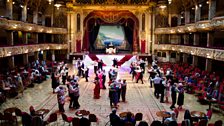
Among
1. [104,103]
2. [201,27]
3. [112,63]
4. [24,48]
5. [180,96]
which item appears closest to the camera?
[180,96]

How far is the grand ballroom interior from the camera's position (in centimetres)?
1297

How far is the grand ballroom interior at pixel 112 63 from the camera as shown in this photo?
42.5 ft

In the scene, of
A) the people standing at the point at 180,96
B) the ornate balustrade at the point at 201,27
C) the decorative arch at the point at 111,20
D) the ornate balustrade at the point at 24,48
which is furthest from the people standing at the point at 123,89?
the decorative arch at the point at 111,20

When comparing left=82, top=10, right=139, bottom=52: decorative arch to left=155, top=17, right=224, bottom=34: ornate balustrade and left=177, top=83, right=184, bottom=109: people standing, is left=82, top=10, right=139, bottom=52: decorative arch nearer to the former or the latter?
left=155, top=17, right=224, bottom=34: ornate balustrade

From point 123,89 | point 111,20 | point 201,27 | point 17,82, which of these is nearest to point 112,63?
point 111,20

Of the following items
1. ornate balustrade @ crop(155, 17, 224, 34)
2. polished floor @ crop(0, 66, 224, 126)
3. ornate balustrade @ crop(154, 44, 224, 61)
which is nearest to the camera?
polished floor @ crop(0, 66, 224, 126)

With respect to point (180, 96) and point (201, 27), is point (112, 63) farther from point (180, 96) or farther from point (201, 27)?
point (180, 96)

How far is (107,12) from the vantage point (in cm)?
3688

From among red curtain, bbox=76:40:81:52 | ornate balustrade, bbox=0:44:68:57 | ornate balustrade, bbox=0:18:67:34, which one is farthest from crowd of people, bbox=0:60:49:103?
red curtain, bbox=76:40:81:52

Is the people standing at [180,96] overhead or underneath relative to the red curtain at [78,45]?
underneath

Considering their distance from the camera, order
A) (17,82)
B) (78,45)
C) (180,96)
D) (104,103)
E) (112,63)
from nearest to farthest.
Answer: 1. (180,96)
2. (104,103)
3. (17,82)
4. (112,63)
5. (78,45)

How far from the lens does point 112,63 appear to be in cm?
3228

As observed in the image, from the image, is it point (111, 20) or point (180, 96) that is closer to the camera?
point (180, 96)

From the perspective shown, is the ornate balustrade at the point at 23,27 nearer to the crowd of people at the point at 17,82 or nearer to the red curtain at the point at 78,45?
the red curtain at the point at 78,45
